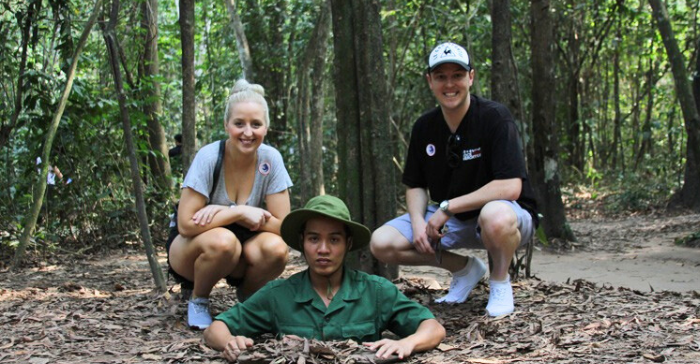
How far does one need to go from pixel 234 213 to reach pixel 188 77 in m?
1.87

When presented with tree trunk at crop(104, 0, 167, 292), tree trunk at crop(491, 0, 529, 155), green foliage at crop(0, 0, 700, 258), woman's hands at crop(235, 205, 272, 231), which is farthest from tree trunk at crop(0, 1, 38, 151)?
tree trunk at crop(491, 0, 529, 155)

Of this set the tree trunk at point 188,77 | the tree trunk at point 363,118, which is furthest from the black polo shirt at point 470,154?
the tree trunk at point 188,77

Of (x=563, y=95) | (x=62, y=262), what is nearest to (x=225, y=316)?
(x=62, y=262)

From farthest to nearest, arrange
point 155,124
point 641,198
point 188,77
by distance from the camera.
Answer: point 641,198 < point 155,124 < point 188,77

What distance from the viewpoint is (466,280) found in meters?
4.38

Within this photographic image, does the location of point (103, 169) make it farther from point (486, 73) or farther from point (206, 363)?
point (486, 73)

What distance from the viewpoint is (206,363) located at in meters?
3.17

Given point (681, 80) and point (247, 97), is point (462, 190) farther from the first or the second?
point (681, 80)

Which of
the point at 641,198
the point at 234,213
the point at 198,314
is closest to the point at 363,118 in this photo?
the point at 234,213

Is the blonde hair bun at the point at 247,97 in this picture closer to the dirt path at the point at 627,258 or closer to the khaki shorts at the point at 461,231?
the khaki shorts at the point at 461,231

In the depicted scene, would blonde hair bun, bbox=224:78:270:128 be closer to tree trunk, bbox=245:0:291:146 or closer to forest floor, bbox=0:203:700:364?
forest floor, bbox=0:203:700:364

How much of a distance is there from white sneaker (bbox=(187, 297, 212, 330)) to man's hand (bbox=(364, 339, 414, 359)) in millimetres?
1206

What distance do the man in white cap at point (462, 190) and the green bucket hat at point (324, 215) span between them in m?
0.76

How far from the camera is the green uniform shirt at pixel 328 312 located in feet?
10.9
